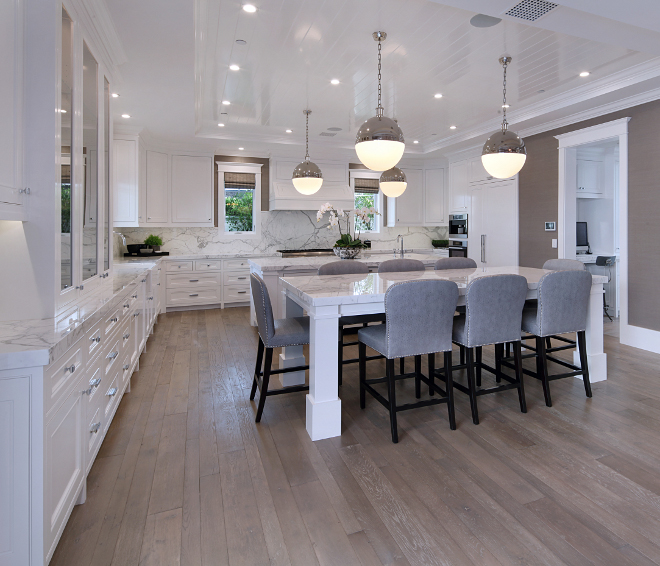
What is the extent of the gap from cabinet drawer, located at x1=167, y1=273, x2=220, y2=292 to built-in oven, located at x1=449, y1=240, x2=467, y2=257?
3974mm

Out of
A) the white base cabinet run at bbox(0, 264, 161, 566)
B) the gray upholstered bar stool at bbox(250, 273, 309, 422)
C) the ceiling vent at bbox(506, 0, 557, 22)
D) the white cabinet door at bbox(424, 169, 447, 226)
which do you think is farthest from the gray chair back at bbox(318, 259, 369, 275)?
the white cabinet door at bbox(424, 169, 447, 226)

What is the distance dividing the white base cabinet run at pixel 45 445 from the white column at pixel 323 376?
1113mm

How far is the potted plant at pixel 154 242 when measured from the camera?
249 inches

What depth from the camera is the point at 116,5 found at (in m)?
2.51

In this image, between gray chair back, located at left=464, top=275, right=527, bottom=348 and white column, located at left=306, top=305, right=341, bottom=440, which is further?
gray chair back, located at left=464, top=275, right=527, bottom=348

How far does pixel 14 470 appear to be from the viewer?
4.32ft

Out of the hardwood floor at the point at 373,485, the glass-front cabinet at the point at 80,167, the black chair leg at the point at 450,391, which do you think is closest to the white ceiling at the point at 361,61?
the glass-front cabinet at the point at 80,167

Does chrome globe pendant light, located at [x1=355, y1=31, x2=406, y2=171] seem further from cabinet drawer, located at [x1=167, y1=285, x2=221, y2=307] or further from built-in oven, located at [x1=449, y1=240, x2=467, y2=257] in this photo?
built-in oven, located at [x1=449, y1=240, x2=467, y2=257]

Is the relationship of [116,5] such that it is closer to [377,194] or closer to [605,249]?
[377,194]

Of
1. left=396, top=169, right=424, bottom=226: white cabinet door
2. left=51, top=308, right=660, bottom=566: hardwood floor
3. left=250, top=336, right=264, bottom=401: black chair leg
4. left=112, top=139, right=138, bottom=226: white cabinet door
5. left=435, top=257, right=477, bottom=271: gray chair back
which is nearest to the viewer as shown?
left=51, top=308, right=660, bottom=566: hardwood floor

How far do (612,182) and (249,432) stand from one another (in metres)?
6.08

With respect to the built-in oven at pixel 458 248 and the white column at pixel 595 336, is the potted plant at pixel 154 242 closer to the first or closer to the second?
the built-in oven at pixel 458 248

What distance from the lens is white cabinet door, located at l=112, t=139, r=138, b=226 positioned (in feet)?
17.4

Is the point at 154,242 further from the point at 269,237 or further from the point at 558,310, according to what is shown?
the point at 558,310
